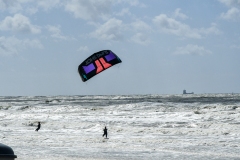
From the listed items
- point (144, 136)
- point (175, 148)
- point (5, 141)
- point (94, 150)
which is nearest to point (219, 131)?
point (144, 136)

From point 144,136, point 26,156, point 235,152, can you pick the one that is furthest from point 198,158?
point 144,136

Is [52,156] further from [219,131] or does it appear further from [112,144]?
[219,131]

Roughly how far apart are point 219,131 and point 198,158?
10.5m

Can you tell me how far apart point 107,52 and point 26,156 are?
5.05 meters

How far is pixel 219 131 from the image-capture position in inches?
1077

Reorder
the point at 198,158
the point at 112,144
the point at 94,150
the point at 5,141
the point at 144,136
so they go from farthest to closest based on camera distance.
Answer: the point at 144,136 → the point at 5,141 → the point at 112,144 → the point at 94,150 → the point at 198,158

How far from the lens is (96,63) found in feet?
65.4

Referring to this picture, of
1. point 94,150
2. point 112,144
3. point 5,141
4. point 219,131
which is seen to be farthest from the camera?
point 219,131

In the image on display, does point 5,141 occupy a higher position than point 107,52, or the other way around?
point 107,52

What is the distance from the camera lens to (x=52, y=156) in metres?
17.7

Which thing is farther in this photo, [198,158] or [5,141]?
[5,141]

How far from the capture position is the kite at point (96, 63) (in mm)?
18891

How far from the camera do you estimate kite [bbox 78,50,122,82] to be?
1889 cm

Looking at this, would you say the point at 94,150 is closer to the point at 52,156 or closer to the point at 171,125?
the point at 52,156
